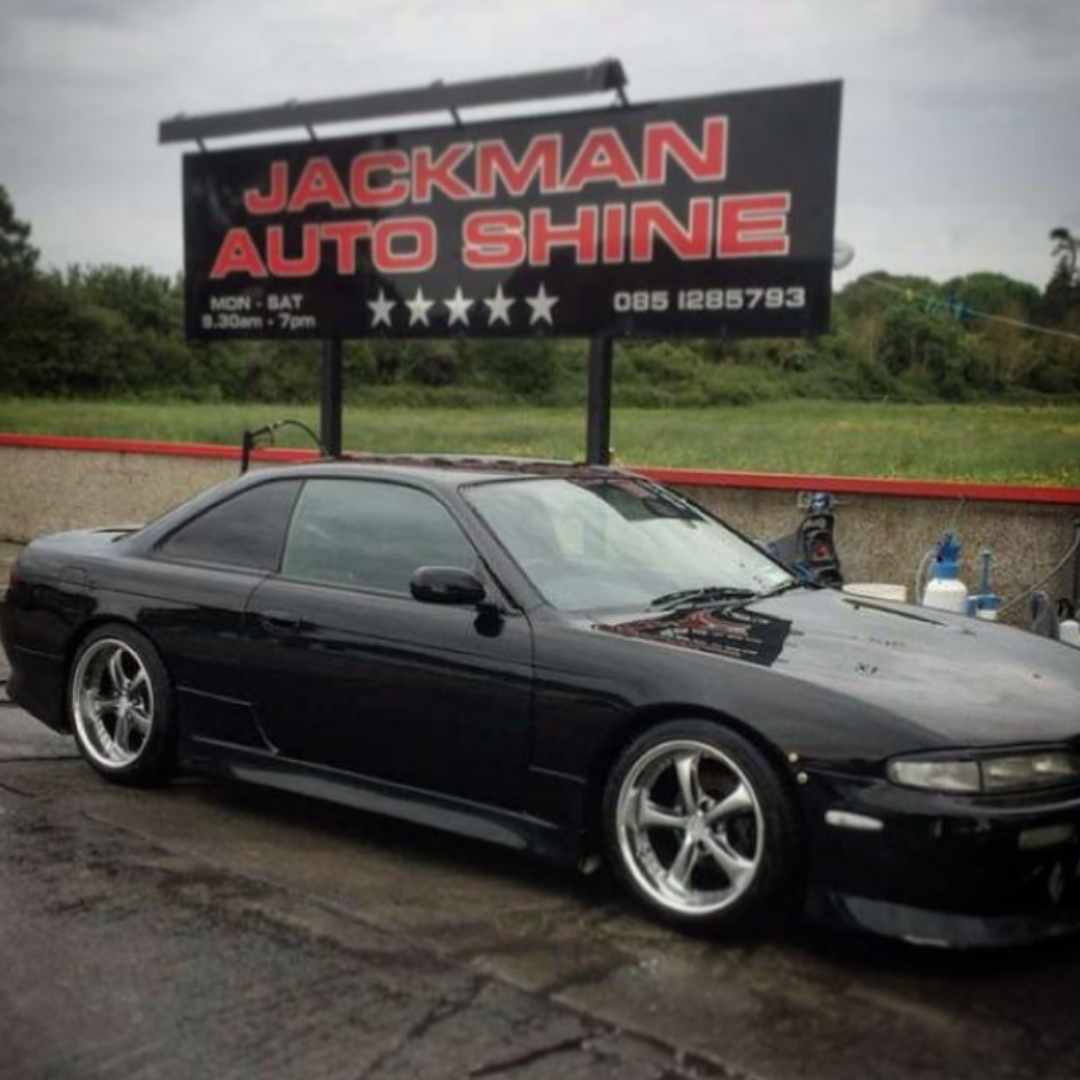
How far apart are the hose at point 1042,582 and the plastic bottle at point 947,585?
2.90 feet

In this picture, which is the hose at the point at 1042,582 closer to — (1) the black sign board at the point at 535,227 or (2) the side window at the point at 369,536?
(1) the black sign board at the point at 535,227

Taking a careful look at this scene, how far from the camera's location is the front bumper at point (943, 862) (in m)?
3.53

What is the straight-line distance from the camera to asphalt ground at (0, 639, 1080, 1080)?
3131 millimetres

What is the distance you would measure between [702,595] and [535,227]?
6.09 meters

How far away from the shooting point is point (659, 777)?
406 centimetres

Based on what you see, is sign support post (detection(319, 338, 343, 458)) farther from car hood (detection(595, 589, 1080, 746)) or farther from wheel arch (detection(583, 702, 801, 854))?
wheel arch (detection(583, 702, 801, 854))

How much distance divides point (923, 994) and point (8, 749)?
419 centimetres

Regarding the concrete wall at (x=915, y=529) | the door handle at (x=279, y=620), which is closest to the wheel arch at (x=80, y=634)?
the door handle at (x=279, y=620)

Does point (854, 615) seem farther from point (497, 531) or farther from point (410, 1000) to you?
point (410, 1000)

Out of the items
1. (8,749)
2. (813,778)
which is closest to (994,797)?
(813,778)

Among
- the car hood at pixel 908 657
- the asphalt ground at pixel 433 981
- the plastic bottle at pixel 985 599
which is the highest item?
the car hood at pixel 908 657

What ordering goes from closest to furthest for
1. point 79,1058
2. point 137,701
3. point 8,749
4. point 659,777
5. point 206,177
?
point 79,1058
point 659,777
point 137,701
point 8,749
point 206,177

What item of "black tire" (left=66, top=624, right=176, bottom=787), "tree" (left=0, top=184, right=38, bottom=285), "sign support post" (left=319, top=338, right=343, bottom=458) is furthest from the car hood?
"tree" (left=0, top=184, right=38, bottom=285)

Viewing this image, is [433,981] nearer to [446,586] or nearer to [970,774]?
[446,586]
